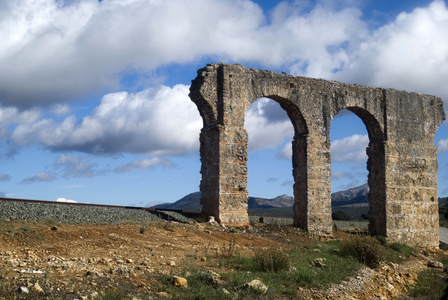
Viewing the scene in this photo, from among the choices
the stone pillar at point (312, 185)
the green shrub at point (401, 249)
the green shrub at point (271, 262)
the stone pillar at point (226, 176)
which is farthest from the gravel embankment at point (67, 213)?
the green shrub at point (401, 249)

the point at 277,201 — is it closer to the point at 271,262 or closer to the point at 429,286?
the point at 429,286

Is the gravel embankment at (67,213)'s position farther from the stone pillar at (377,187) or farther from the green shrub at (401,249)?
the stone pillar at (377,187)

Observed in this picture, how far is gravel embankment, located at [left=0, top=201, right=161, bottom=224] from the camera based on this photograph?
10828 millimetres

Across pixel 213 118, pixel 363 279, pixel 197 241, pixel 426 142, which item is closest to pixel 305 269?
pixel 363 279

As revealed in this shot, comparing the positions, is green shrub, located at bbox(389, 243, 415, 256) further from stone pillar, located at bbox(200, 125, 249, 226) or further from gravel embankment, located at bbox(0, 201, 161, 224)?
gravel embankment, located at bbox(0, 201, 161, 224)

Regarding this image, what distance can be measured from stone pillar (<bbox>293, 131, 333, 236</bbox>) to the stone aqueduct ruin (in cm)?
3

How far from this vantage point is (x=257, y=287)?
718cm

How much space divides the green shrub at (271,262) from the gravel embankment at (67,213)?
4443 mm

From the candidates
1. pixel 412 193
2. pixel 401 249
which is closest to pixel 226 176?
pixel 401 249

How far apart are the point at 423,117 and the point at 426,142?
92 cm

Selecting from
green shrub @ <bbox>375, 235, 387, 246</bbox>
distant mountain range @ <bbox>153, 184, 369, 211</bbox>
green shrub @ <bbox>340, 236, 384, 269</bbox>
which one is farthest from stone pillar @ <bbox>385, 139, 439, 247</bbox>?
distant mountain range @ <bbox>153, 184, 369, 211</bbox>

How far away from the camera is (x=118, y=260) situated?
789 cm

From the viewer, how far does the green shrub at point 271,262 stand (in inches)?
344

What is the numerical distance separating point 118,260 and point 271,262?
8.40ft
